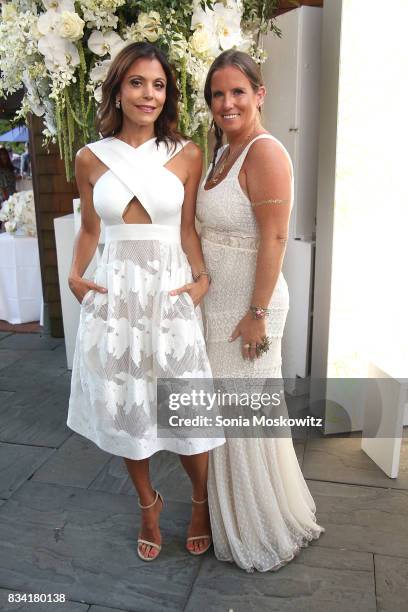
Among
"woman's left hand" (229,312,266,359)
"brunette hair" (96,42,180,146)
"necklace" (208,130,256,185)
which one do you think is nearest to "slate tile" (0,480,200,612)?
"woman's left hand" (229,312,266,359)

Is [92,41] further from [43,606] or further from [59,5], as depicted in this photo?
[43,606]

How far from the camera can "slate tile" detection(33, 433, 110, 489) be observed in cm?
252

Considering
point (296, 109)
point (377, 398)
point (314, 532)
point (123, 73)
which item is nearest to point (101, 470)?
point (314, 532)

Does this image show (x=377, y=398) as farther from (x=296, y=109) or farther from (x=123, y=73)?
(x=123, y=73)

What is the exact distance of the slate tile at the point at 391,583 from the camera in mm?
1747

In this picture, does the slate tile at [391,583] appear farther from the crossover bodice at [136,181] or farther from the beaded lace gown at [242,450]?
the crossover bodice at [136,181]

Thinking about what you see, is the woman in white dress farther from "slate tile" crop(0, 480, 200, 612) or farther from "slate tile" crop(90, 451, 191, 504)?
"slate tile" crop(90, 451, 191, 504)

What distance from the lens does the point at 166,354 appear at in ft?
5.61

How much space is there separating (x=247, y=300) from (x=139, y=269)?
1.17 ft

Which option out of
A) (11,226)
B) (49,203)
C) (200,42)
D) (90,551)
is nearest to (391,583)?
(90,551)

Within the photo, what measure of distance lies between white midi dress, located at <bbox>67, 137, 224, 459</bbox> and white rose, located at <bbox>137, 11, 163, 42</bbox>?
19.5 inches

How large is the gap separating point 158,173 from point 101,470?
1523 millimetres

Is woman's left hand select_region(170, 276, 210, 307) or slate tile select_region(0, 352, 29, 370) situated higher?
woman's left hand select_region(170, 276, 210, 307)

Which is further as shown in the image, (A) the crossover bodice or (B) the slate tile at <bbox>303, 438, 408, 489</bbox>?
(B) the slate tile at <bbox>303, 438, 408, 489</bbox>
